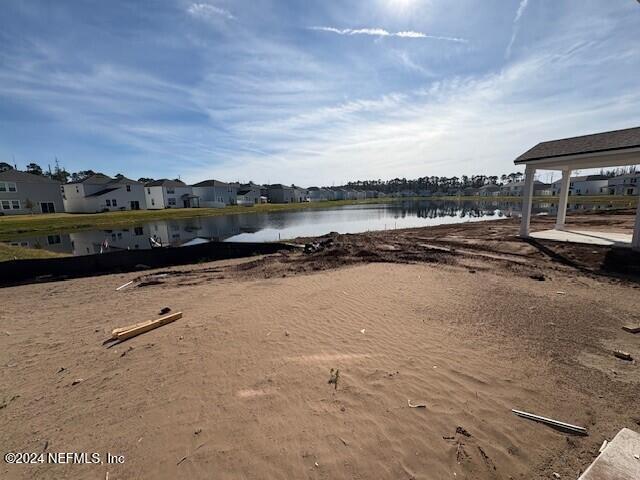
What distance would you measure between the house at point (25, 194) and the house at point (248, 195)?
3521 centimetres

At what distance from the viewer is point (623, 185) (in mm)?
73000

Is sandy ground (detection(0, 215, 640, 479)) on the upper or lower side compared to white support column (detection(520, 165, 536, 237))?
lower

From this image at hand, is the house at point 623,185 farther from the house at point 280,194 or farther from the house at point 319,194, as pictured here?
the house at point 280,194

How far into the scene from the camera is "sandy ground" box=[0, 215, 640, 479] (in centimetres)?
284

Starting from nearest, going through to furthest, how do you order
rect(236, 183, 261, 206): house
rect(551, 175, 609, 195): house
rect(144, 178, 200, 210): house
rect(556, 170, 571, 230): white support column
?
1. rect(556, 170, 571, 230): white support column
2. rect(144, 178, 200, 210): house
3. rect(236, 183, 261, 206): house
4. rect(551, 175, 609, 195): house

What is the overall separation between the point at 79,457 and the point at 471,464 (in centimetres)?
409

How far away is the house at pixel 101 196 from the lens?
50.5 m

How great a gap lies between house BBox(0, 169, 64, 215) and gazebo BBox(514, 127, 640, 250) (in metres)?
61.9

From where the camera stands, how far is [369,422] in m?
3.24

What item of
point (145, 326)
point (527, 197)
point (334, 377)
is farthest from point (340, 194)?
point (334, 377)

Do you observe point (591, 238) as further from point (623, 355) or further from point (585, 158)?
point (623, 355)

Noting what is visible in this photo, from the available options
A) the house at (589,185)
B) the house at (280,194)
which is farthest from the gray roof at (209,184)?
the house at (589,185)

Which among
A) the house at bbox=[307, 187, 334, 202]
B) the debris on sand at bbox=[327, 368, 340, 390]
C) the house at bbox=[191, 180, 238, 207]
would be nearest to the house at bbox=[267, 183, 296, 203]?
the house at bbox=[307, 187, 334, 202]

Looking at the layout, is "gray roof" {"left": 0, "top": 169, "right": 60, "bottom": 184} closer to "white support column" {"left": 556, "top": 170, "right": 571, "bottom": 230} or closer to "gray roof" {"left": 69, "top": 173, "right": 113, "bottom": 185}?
"gray roof" {"left": 69, "top": 173, "right": 113, "bottom": 185}
